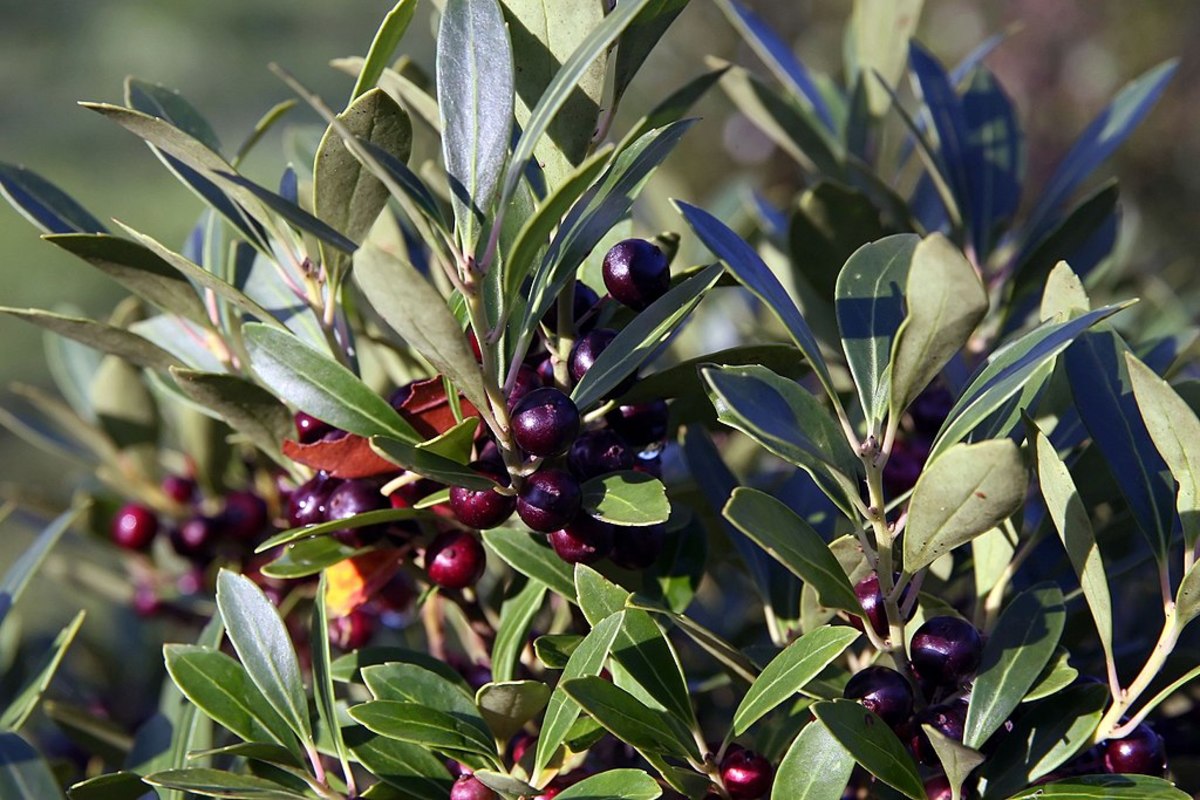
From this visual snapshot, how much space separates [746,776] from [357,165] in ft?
1.67

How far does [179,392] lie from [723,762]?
620 millimetres

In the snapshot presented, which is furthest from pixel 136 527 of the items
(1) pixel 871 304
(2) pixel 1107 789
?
(2) pixel 1107 789

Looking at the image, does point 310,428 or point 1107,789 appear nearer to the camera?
point 1107,789

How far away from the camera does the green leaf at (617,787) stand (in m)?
0.74

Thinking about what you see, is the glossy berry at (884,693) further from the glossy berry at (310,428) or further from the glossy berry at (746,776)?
the glossy berry at (310,428)

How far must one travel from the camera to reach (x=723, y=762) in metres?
0.84

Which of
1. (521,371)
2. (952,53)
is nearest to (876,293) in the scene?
(521,371)

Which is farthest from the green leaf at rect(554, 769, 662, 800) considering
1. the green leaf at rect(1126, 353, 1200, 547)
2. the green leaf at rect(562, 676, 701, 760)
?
the green leaf at rect(1126, 353, 1200, 547)

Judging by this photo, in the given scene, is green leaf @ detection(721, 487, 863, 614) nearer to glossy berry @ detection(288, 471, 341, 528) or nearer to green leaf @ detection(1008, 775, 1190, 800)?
green leaf @ detection(1008, 775, 1190, 800)

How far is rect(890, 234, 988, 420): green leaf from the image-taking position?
64cm

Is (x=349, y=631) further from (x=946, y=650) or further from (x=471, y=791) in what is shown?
(x=946, y=650)

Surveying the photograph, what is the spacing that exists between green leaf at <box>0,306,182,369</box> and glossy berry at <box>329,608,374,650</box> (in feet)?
0.95

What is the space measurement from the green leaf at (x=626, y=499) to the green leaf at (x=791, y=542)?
0.05 m

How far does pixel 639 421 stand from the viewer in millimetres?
894
